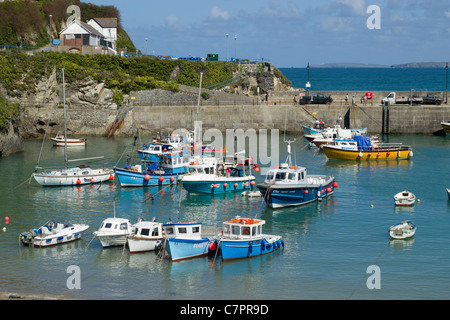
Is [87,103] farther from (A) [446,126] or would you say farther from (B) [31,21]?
(A) [446,126]

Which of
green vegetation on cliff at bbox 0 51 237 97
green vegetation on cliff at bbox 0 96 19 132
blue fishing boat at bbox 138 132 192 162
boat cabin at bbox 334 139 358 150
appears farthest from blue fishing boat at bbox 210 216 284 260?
green vegetation on cliff at bbox 0 51 237 97

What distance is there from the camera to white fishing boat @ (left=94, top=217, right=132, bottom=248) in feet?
104

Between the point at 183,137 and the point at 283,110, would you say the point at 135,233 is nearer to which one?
the point at 183,137

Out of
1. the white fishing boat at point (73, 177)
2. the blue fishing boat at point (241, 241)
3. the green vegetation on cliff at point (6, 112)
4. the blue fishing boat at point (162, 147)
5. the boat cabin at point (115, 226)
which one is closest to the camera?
the blue fishing boat at point (241, 241)

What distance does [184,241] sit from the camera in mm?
29891

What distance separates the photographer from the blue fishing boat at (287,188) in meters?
40.0

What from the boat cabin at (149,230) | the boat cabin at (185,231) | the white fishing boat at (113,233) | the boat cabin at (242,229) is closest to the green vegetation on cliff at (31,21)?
the white fishing boat at (113,233)

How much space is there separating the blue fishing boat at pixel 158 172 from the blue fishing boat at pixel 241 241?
16843 millimetres

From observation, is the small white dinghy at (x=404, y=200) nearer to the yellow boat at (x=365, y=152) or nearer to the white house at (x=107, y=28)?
the yellow boat at (x=365, y=152)

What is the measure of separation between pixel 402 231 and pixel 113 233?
576 inches

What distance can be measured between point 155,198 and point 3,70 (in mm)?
38004

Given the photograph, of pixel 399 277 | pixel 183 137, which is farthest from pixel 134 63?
pixel 399 277

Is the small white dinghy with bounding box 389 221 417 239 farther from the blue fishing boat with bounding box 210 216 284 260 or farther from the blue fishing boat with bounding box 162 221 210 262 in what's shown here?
the blue fishing boat with bounding box 162 221 210 262

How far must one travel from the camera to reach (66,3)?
105m
